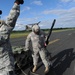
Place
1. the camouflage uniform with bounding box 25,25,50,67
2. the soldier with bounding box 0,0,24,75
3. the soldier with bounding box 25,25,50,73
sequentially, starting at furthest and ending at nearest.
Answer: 1. the camouflage uniform with bounding box 25,25,50,67
2. the soldier with bounding box 25,25,50,73
3. the soldier with bounding box 0,0,24,75

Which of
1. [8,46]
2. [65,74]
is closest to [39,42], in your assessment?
[65,74]

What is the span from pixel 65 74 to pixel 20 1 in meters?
6.34

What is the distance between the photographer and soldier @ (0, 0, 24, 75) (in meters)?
4.93

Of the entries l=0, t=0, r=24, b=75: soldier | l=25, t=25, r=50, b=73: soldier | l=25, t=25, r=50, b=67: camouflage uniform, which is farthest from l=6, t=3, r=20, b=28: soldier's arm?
l=25, t=25, r=50, b=67: camouflage uniform

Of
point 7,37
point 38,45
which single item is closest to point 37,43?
point 38,45

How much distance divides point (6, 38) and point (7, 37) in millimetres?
30

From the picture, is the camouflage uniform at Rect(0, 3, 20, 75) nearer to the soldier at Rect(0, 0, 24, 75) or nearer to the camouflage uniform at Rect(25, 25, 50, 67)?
the soldier at Rect(0, 0, 24, 75)

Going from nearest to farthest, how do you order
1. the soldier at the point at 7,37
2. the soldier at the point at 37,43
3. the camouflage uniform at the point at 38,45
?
the soldier at the point at 7,37 → the soldier at the point at 37,43 → the camouflage uniform at the point at 38,45

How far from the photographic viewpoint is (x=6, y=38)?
195 inches

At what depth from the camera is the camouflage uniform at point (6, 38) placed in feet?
16.2

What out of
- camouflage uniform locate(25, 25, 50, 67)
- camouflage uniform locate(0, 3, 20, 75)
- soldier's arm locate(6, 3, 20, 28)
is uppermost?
soldier's arm locate(6, 3, 20, 28)

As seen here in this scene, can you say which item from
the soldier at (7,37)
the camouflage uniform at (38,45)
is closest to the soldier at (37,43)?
the camouflage uniform at (38,45)

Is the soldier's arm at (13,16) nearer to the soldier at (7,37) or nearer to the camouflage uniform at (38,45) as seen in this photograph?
the soldier at (7,37)

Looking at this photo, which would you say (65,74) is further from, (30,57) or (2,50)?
(2,50)
